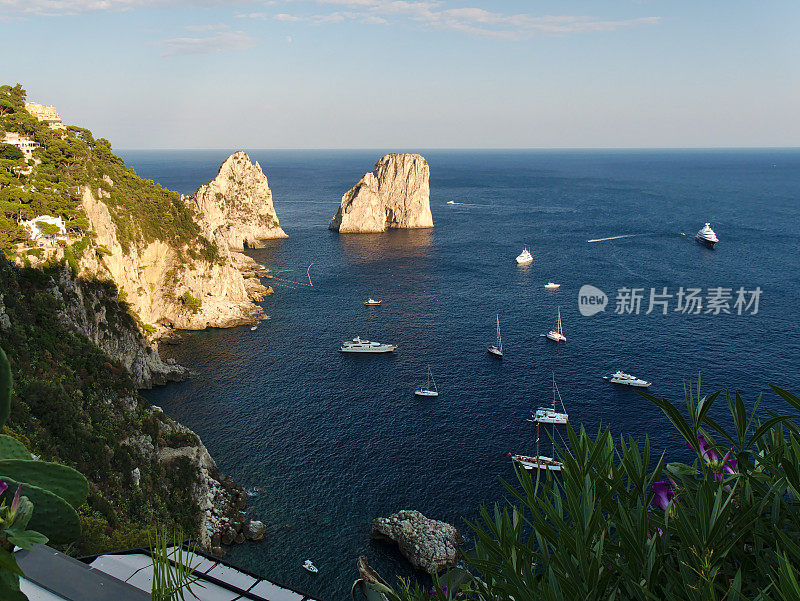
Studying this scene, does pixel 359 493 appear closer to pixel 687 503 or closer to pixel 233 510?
pixel 233 510

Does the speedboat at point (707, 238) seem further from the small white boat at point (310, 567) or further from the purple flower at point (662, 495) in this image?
the purple flower at point (662, 495)

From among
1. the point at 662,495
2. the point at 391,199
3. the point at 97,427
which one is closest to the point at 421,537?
the point at 97,427

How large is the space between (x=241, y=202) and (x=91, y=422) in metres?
111

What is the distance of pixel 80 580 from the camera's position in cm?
620

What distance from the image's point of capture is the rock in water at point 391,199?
496 ft

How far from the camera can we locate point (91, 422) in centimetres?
3788

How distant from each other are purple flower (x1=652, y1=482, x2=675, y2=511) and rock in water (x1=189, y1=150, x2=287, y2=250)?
13255 centimetres

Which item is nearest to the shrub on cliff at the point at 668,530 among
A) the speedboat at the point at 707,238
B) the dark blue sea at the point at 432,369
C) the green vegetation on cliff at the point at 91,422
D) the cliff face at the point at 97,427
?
the green vegetation on cliff at the point at 91,422

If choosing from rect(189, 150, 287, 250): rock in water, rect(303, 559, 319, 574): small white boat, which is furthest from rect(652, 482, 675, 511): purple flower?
rect(189, 150, 287, 250): rock in water

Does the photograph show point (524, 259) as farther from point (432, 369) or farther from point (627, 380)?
point (627, 380)

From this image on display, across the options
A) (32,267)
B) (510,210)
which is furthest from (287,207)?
(32,267)

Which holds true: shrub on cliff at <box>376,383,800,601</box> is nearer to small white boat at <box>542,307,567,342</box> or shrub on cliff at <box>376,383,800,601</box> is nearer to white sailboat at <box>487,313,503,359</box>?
white sailboat at <box>487,313,503,359</box>

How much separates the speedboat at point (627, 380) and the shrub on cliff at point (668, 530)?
55530mm

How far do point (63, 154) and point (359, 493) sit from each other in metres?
50.7
